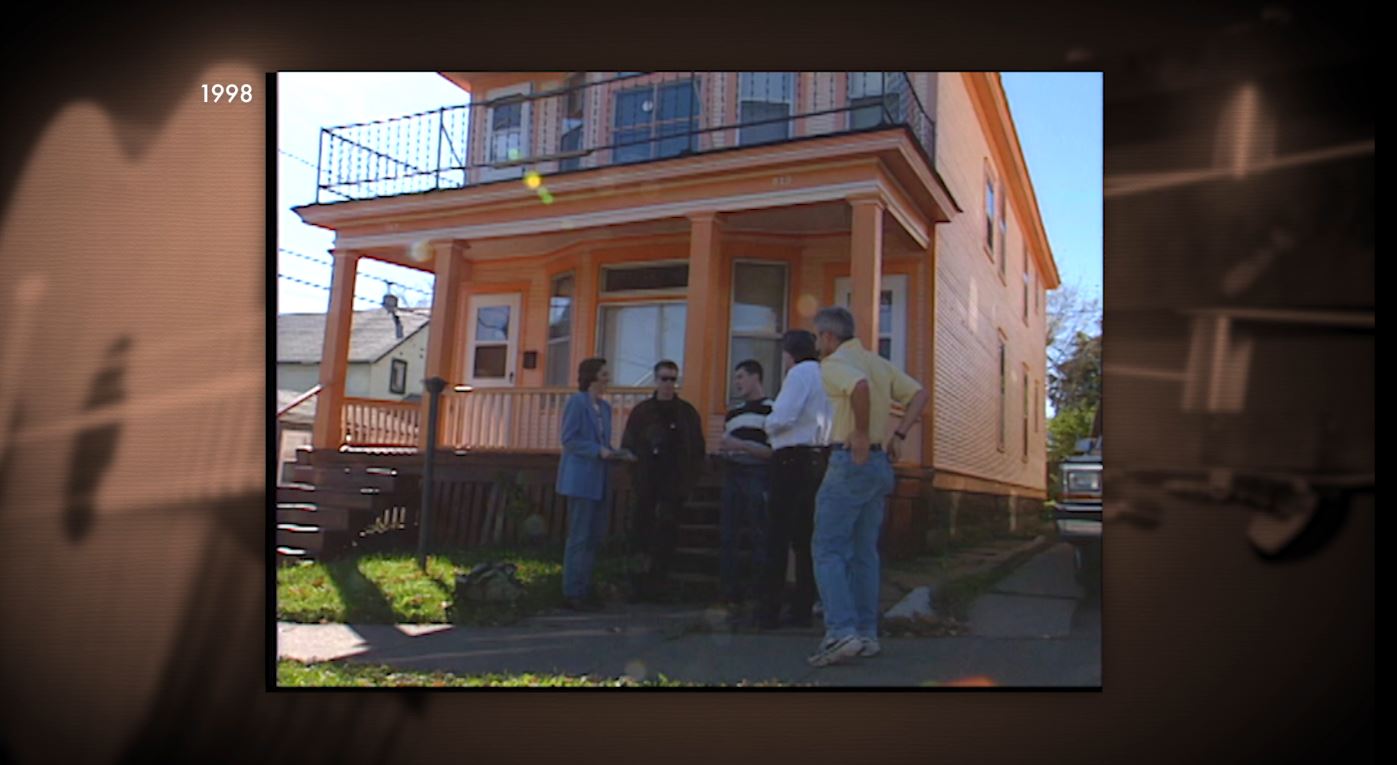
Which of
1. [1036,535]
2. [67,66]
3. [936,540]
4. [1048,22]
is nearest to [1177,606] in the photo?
[1036,535]

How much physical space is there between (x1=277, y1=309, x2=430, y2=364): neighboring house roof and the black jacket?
799 mm

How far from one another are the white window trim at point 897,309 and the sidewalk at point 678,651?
652mm

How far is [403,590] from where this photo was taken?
3262 millimetres

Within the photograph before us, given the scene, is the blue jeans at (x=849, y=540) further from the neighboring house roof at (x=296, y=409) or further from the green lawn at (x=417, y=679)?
the neighboring house roof at (x=296, y=409)

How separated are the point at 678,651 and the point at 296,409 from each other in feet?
4.56

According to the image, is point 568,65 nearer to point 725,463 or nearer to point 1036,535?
point 725,463

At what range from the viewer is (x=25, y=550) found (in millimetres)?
3389

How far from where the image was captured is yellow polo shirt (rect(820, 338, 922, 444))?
10.5 feet

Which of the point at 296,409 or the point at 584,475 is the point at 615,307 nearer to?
the point at 584,475

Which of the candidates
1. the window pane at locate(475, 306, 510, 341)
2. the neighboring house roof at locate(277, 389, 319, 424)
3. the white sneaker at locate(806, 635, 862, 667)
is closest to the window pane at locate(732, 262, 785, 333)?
the window pane at locate(475, 306, 510, 341)

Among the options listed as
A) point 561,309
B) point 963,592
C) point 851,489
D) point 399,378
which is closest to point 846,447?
point 851,489

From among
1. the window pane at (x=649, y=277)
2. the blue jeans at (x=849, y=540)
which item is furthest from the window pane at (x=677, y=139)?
the blue jeans at (x=849, y=540)

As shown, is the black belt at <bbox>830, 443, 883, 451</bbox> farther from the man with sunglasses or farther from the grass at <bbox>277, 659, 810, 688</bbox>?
the grass at <bbox>277, 659, 810, 688</bbox>

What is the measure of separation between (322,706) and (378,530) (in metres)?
0.59
